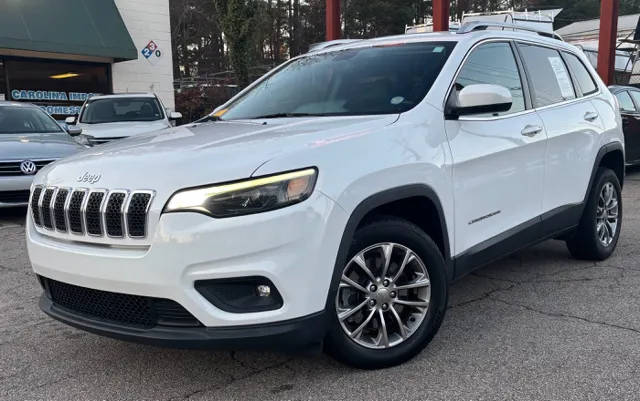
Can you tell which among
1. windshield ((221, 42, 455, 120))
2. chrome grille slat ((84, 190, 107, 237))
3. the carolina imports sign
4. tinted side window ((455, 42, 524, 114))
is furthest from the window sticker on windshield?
the carolina imports sign

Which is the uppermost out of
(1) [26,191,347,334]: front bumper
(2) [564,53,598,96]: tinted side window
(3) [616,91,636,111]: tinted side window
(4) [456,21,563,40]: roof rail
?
(4) [456,21,563,40]: roof rail

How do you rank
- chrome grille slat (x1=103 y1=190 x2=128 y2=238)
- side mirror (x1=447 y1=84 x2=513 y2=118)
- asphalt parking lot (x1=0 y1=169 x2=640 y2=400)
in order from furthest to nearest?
side mirror (x1=447 y1=84 x2=513 y2=118), asphalt parking lot (x1=0 y1=169 x2=640 y2=400), chrome grille slat (x1=103 y1=190 x2=128 y2=238)

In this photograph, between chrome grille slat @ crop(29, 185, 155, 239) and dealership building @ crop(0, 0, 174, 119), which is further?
dealership building @ crop(0, 0, 174, 119)

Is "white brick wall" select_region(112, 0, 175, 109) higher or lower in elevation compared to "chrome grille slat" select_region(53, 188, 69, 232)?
higher

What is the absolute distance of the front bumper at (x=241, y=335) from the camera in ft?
8.50

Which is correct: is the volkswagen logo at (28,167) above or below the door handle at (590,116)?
below

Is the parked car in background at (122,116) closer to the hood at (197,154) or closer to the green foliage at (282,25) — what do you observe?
the hood at (197,154)

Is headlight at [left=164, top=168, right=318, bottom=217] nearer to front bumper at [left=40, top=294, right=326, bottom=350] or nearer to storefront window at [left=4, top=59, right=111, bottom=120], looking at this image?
front bumper at [left=40, top=294, right=326, bottom=350]

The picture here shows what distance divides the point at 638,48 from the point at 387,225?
68.3 feet

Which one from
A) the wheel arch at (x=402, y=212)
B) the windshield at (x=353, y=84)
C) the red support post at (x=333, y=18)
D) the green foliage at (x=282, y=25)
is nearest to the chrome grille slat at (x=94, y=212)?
the wheel arch at (x=402, y=212)

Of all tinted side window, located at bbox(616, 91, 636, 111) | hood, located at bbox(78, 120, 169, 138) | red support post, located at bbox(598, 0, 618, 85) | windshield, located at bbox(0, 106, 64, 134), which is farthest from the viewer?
red support post, located at bbox(598, 0, 618, 85)

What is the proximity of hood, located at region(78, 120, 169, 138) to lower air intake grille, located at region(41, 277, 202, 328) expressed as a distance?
24.7 ft

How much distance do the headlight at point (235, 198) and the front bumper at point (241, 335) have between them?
1.63 ft

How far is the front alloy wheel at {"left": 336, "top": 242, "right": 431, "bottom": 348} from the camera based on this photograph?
2.96 m
